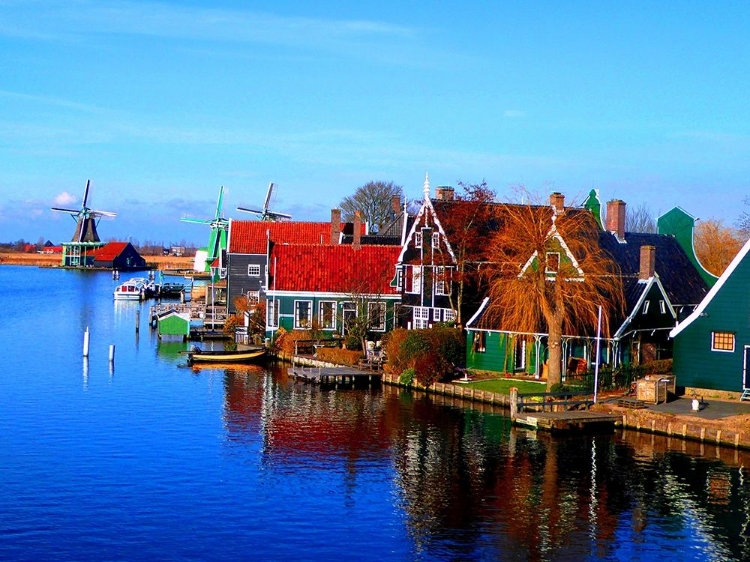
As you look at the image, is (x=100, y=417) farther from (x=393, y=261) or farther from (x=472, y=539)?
(x=393, y=261)

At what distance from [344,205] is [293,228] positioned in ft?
143

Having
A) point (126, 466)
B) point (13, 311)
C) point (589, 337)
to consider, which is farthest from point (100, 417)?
point (13, 311)

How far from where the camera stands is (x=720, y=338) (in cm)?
4456

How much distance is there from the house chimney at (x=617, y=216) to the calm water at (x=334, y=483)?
1595 cm

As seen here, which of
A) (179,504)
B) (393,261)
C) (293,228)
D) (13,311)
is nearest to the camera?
(179,504)

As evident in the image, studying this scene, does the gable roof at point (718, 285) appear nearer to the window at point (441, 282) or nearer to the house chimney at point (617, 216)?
the house chimney at point (617, 216)

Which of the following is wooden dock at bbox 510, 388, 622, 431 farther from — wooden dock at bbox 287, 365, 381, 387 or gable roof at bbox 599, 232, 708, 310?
wooden dock at bbox 287, 365, 381, 387

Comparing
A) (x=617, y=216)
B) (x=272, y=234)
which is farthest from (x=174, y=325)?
(x=617, y=216)

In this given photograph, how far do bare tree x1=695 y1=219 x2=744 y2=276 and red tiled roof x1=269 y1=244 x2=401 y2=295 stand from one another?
2845 centimetres

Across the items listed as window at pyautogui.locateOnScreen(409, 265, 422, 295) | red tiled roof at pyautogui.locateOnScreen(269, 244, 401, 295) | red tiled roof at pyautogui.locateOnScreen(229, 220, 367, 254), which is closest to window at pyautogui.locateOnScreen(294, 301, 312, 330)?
red tiled roof at pyautogui.locateOnScreen(269, 244, 401, 295)

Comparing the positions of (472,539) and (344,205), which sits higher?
(344,205)

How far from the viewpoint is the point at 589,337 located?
48.2 metres

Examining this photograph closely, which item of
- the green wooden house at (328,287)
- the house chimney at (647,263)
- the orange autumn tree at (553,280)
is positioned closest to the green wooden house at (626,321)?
the house chimney at (647,263)

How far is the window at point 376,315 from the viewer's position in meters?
65.5
